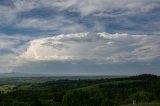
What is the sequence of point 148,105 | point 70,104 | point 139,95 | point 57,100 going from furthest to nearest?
point 57,100 → point 139,95 → point 70,104 → point 148,105

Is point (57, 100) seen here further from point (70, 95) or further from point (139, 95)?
point (139, 95)

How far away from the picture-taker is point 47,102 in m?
174

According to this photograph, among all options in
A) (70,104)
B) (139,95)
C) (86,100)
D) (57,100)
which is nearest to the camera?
(70,104)

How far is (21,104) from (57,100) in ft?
87.3

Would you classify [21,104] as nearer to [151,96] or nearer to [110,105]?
[110,105]

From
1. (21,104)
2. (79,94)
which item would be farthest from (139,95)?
(21,104)

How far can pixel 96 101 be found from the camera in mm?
180000

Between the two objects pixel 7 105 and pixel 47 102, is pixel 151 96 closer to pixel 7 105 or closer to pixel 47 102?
pixel 47 102

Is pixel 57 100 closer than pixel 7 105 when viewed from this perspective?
No

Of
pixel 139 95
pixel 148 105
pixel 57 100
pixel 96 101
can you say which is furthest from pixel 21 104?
pixel 148 105

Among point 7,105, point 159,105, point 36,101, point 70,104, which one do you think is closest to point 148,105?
point 159,105

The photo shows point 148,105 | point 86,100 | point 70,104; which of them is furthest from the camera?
point 86,100

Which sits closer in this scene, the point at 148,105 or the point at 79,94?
the point at 148,105

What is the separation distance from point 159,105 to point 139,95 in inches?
4445
